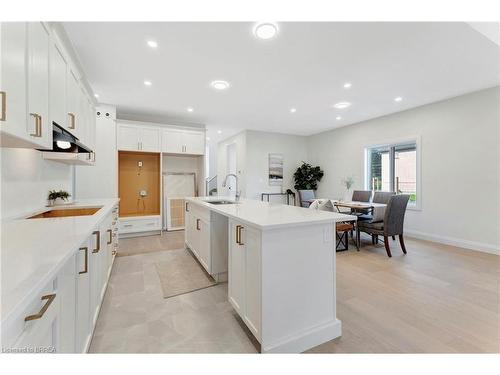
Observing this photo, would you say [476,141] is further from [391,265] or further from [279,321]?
[279,321]

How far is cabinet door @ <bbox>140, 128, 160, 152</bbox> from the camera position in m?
4.59

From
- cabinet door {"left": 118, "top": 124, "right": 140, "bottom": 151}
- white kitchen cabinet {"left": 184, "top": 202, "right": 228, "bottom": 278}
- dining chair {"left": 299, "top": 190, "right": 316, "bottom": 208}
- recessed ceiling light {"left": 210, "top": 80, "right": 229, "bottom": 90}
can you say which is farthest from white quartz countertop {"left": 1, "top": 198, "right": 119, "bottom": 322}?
dining chair {"left": 299, "top": 190, "right": 316, "bottom": 208}

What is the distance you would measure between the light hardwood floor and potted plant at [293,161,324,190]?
159 inches

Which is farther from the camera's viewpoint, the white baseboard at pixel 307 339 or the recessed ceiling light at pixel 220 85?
the recessed ceiling light at pixel 220 85

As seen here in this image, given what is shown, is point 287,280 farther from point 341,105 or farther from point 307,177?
point 307,177

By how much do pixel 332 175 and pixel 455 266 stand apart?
12.6 ft

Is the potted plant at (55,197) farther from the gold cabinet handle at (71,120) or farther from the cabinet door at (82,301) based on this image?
the cabinet door at (82,301)

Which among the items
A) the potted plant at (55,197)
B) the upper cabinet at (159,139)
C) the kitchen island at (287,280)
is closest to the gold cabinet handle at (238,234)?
the kitchen island at (287,280)

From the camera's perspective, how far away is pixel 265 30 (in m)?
2.13

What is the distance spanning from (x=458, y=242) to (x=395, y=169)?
187 centimetres

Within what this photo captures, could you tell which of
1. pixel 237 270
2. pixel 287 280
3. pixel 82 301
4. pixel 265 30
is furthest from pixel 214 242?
pixel 265 30

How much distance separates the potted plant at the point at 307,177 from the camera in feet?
22.4

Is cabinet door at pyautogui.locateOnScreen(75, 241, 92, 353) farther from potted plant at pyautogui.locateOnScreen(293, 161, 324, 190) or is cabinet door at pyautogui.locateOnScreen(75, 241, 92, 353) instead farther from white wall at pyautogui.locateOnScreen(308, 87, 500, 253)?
potted plant at pyautogui.locateOnScreen(293, 161, 324, 190)
